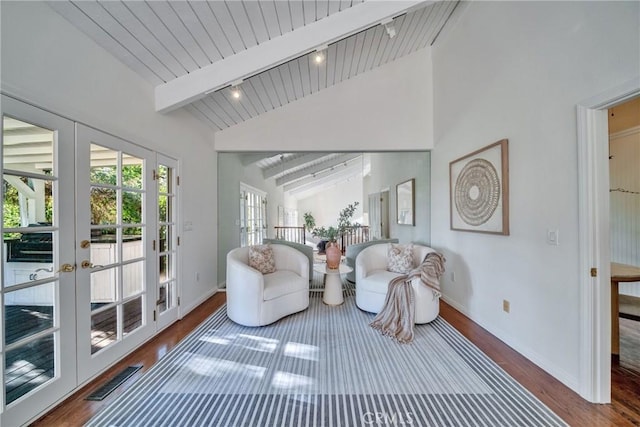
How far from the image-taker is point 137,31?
220 cm

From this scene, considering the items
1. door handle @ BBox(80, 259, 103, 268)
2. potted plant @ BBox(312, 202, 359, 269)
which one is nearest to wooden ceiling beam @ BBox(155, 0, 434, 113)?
door handle @ BBox(80, 259, 103, 268)

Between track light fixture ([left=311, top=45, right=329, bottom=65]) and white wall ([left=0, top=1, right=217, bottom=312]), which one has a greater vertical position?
track light fixture ([left=311, top=45, right=329, bottom=65])

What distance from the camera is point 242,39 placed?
270 centimetres

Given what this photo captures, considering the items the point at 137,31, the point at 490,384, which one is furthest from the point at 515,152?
the point at 137,31

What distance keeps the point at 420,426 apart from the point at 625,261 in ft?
13.2

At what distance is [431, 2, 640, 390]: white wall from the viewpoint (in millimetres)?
1839

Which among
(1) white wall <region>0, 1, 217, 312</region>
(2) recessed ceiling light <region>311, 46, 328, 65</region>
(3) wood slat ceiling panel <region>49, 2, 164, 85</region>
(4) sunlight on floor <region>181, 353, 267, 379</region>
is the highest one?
(2) recessed ceiling light <region>311, 46, 328, 65</region>

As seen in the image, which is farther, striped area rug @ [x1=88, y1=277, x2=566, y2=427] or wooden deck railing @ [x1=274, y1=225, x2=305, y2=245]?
wooden deck railing @ [x1=274, y1=225, x2=305, y2=245]

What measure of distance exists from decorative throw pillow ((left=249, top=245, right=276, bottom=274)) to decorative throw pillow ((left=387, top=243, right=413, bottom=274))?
1.63 meters

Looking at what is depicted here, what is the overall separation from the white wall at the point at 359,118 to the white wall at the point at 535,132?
82 cm

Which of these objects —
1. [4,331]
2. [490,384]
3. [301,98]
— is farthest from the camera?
[301,98]

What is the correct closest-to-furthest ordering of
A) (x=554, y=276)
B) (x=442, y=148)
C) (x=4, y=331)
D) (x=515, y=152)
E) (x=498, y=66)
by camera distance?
Answer: 1. (x=4, y=331)
2. (x=554, y=276)
3. (x=515, y=152)
4. (x=498, y=66)
5. (x=442, y=148)

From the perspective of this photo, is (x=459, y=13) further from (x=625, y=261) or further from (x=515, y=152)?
(x=625, y=261)

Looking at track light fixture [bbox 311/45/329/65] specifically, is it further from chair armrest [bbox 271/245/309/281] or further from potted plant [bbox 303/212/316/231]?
potted plant [bbox 303/212/316/231]
